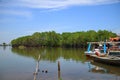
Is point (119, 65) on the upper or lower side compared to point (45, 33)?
lower

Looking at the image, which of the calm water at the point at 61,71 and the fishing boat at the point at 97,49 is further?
the fishing boat at the point at 97,49

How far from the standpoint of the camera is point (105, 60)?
29.6 m

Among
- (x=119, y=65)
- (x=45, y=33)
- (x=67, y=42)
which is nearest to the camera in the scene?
(x=119, y=65)

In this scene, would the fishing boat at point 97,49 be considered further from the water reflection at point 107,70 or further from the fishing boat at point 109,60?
the water reflection at point 107,70

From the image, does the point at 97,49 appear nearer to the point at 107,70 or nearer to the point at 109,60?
the point at 109,60

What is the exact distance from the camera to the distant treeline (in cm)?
Result: 8825

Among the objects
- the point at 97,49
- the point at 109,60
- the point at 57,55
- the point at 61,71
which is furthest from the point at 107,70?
the point at 57,55

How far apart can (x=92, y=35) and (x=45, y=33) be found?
114ft

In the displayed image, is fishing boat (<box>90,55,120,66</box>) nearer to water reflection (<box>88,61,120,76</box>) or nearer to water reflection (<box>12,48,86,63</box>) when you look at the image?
water reflection (<box>88,61,120,76</box>)

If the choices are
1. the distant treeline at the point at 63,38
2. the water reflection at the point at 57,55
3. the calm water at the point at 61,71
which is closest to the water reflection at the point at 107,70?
the calm water at the point at 61,71

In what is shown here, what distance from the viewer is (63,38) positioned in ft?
369

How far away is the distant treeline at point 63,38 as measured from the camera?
290ft

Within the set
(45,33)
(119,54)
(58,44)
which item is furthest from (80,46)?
(119,54)

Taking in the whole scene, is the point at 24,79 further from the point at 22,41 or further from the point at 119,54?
the point at 22,41
